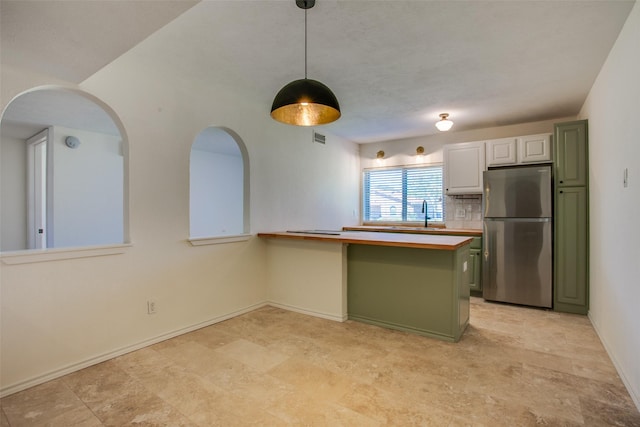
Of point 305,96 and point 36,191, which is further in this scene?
point 36,191

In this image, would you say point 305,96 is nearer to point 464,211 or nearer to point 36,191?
point 464,211

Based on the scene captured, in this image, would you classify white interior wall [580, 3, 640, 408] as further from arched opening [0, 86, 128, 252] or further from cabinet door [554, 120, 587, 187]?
arched opening [0, 86, 128, 252]

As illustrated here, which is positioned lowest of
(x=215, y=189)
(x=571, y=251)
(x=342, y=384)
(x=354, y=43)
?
(x=342, y=384)

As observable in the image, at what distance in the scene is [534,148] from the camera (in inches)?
165

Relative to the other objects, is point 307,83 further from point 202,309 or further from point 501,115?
point 501,115

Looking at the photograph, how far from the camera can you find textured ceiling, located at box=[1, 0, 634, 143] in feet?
4.99

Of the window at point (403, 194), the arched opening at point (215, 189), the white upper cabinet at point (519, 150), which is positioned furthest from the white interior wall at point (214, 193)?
the white upper cabinet at point (519, 150)

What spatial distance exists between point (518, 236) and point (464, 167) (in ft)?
4.20

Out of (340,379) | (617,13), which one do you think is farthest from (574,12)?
(340,379)

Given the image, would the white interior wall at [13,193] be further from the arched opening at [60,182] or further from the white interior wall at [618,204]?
the white interior wall at [618,204]

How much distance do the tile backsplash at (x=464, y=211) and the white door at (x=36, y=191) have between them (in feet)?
20.0

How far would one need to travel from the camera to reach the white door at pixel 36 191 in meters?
4.52

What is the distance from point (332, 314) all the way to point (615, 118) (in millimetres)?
2995

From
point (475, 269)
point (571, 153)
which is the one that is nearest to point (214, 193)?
point (475, 269)
